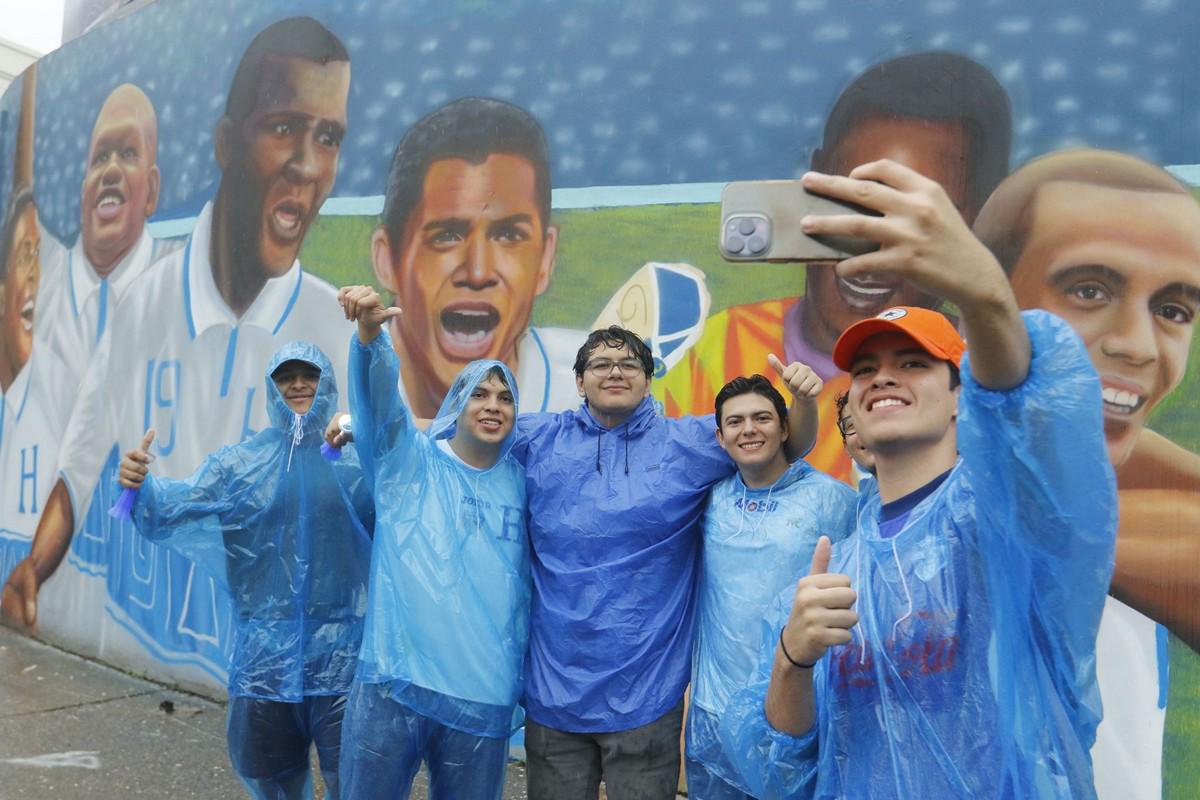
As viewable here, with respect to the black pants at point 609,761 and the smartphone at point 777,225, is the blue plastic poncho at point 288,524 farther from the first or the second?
the smartphone at point 777,225

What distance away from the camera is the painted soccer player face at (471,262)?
4.31 meters

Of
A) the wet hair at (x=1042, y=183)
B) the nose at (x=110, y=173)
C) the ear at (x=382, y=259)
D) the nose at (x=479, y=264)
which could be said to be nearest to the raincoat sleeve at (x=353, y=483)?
the nose at (x=479, y=264)

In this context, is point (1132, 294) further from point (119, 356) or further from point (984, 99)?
point (119, 356)

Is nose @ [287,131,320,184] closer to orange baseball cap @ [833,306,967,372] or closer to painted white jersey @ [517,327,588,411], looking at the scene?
painted white jersey @ [517,327,588,411]

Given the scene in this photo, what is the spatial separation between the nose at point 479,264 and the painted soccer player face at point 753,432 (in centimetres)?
210

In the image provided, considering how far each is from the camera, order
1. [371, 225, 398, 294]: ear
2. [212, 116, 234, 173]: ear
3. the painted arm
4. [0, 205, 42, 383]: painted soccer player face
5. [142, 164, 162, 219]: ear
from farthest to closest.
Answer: [0, 205, 42, 383]: painted soccer player face < the painted arm < [142, 164, 162, 219]: ear < [212, 116, 234, 173]: ear < [371, 225, 398, 294]: ear

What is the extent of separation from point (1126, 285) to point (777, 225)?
2.47 metres

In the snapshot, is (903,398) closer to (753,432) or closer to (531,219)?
(753,432)

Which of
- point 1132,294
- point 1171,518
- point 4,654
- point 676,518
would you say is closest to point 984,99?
point 1132,294

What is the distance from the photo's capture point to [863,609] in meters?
1.45

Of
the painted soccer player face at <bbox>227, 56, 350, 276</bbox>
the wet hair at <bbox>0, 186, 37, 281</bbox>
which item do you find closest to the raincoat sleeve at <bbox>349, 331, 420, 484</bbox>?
the painted soccer player face at <bbox>227, 56, 350, 276</bbox>

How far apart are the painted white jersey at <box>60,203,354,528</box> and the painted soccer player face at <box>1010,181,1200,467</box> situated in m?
3.13

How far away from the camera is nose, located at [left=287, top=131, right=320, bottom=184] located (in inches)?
200

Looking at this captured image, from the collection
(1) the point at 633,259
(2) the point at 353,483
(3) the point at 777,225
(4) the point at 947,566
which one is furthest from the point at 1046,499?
(1) the point at 633,259
